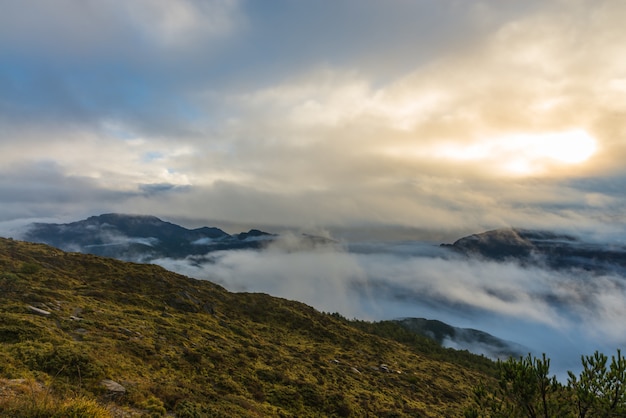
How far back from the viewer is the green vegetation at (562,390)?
16984mm

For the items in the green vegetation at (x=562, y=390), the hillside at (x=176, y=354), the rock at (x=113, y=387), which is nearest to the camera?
the green vegetation at (x=562, y=390)

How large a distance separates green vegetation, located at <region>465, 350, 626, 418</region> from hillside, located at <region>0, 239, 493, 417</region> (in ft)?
66.8

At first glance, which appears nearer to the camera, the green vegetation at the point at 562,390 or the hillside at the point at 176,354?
the green vegetation at the point at 562,390

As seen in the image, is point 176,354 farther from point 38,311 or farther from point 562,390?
point 562,390

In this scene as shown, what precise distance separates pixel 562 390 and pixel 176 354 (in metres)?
35.6

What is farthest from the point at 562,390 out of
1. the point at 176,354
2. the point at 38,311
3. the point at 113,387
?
→ the point at 38,311

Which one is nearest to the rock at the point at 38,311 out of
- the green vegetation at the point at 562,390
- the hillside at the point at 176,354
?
the hillside at the point at 176,354

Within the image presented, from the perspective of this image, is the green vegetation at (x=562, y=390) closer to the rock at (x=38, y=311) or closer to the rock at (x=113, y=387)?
the rock at (x=113, y=387)

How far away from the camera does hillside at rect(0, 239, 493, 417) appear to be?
23.8m

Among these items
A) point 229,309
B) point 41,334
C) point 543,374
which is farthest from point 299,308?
point 543,374

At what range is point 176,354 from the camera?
120 feet

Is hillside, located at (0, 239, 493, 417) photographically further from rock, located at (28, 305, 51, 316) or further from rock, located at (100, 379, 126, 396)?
rock, located at (28, 305, 51, 316)

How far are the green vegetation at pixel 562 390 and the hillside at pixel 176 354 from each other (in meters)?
20.4

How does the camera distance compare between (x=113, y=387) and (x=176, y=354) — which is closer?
(x=113, y=387)
